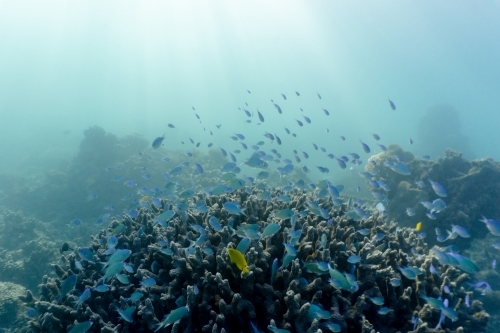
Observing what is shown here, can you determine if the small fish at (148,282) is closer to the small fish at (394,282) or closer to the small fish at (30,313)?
the small fish at (30,313)

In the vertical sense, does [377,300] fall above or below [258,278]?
below

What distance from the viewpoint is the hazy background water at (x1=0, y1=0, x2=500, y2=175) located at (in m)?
76.9

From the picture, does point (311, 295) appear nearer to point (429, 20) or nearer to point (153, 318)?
point (153, 318)

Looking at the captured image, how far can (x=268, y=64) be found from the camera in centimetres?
16950

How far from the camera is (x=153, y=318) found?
366cm

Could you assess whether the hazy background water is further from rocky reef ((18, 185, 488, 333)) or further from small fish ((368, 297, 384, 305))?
small fish ((368, 297, 384, 305))

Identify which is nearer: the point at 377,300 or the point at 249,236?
the point at 377,300

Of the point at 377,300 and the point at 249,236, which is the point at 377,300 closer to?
the point at 377,300

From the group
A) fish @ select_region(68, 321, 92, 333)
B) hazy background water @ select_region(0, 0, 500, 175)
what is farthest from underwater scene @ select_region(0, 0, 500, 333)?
hazy background water @ select_region(0, 0, 500, 175)

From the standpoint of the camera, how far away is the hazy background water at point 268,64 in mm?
76938

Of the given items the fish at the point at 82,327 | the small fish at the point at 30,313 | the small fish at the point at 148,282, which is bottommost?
the small fish at the point at 148,282

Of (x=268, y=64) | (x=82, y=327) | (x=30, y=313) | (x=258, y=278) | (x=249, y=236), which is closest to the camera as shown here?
(x=82, y=327)

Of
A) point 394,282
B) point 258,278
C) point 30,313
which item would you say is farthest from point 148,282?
point 394,282

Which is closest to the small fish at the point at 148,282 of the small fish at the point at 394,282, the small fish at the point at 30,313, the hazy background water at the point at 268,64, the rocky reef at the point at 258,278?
the rocky reef at the point at 258,278
